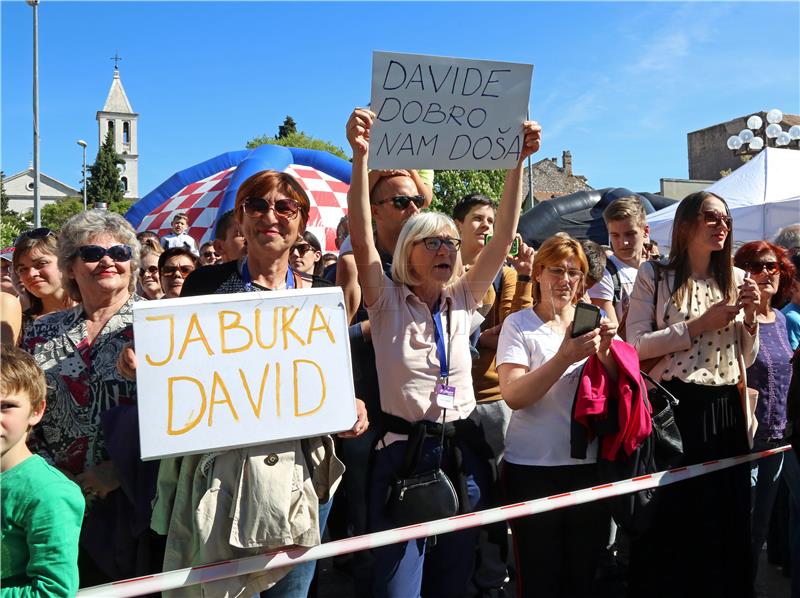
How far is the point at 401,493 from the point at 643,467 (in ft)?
3.76

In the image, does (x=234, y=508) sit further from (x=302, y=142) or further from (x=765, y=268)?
(x=302, y=142)

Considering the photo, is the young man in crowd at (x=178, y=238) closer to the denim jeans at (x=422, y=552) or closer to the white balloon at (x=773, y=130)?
the denim jeans at (x=422, y=552)

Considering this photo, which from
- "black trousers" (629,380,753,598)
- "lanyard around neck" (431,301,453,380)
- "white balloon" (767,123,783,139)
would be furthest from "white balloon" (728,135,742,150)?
"lanyard around neck" (431,301,453,380)

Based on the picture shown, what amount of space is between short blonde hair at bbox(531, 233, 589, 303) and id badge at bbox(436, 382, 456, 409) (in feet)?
2.68

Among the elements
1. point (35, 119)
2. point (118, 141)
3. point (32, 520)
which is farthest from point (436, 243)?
point (118, 141)

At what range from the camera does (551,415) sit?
3.00 metres

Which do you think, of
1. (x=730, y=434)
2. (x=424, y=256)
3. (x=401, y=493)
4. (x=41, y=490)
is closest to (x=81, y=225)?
(x=41, y=490)

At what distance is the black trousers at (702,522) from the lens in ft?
10.7

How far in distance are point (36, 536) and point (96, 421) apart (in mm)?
644

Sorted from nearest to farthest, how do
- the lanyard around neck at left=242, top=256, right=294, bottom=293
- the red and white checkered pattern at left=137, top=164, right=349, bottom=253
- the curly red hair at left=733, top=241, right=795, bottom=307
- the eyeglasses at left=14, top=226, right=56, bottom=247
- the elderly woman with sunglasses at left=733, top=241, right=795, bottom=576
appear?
the lanyard around neck at left=242, top=256, right=294, bottom=293 < the eyeglasses at left=14, top=226, right=56, bottom=247 < the elderly woman with sunglasses at left=733, top=241, right=795, bottom=576 < the curly red hair at left=733, top=241, right=795, bottom=307 < the red and white checkered pattern at left=137, top=164, right=349, bottom=253

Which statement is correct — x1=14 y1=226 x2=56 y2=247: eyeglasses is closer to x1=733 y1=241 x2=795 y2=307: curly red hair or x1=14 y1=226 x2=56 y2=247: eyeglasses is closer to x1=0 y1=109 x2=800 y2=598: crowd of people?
x1=0 y1=109 x2=800 y2=598: crowd of people

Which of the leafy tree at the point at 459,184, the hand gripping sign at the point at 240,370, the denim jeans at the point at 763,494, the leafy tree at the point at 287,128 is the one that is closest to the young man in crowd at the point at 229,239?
the hand gripping sign at the point at 240,370

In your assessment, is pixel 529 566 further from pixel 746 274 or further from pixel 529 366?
pixel 746 274

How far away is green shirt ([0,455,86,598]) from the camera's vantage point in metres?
1.82
